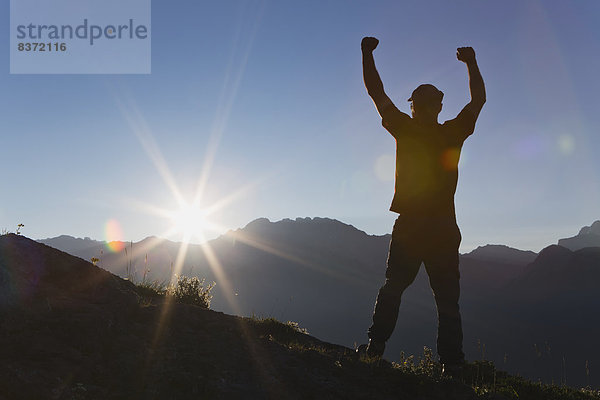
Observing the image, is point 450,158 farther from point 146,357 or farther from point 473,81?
point 146,357

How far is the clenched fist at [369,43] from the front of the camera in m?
4.30

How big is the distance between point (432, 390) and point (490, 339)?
455ft

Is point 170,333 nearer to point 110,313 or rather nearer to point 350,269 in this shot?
point 110,313

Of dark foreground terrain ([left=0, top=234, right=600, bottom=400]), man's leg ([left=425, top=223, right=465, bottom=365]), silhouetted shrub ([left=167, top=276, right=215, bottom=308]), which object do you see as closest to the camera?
dark foreground terrain ([left=0, top=234, right=600, bottom=400])

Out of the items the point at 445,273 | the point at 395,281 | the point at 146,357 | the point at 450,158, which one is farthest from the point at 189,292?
the point at 450,158

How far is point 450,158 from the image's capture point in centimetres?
406

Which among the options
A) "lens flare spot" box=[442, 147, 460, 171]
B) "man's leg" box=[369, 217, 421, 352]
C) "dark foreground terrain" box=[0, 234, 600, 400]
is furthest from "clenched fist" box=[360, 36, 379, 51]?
"dark foreground terrain" box=[0, 234, 600, 400]

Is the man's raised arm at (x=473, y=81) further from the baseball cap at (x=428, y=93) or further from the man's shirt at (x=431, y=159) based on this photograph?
the baseball cap at (x=428, y=93)

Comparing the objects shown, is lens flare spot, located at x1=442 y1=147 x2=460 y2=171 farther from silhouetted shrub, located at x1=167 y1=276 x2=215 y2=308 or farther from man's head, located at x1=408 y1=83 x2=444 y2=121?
silhouetted shrub, located at x1=167 y1=276 x2=215 y2=308

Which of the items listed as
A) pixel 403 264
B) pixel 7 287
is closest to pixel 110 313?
pixel 7 287

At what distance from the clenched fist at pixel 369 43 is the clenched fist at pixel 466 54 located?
3.29ft

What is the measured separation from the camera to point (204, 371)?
9.42ft

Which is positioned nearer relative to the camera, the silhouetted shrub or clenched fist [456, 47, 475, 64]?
clenched fist [456, 47, 475, 64]

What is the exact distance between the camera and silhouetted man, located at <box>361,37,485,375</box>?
3.98m
